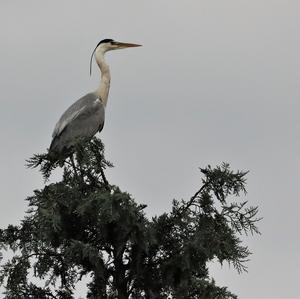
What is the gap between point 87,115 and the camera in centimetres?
1808

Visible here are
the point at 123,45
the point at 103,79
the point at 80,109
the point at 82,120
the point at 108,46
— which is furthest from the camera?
the point at 123,45

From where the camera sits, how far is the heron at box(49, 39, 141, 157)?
56.0 feet

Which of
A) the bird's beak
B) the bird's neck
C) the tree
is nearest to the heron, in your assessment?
the bird's neck

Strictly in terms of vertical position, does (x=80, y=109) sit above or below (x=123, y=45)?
below

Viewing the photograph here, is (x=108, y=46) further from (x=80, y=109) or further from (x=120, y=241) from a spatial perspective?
(x=120, y=241)

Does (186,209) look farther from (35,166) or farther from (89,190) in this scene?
(35,166)

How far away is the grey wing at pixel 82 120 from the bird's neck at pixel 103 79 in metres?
0.43

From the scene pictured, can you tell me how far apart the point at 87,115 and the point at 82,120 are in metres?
0.25

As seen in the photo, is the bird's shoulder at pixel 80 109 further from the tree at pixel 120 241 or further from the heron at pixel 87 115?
the tree at pixel 120 241

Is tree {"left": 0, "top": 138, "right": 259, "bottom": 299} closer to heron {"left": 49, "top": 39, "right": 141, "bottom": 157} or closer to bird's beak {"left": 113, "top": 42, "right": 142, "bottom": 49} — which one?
heron {"left": 49, "top": 39, "right": 141, "bottom": 157}

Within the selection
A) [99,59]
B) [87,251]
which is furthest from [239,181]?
[99,59]

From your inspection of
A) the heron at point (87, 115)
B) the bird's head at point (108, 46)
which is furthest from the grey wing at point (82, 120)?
the bird's head at point (108, 46)

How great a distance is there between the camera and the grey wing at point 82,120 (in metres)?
17.2

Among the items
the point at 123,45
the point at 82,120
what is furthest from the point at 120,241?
the point at 123,45
